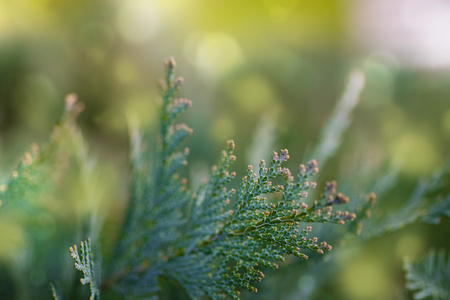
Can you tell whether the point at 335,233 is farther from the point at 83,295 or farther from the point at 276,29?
the point at 276,29

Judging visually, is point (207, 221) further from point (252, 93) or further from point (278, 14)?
point (278, 14)

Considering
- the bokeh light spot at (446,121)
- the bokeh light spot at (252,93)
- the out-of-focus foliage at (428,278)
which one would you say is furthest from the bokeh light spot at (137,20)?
the out-of-focus foliage at (428,278)

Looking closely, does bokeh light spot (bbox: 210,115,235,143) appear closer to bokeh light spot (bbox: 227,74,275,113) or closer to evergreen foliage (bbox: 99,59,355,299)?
bokeh light spot (bbox: 227,74,275,113)

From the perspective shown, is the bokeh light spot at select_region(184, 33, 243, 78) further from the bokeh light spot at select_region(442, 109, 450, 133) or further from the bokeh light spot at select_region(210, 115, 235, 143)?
the bokeh light spot at select_region(442, 109, 450, 133)

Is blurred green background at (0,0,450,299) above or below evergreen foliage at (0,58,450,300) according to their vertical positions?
above

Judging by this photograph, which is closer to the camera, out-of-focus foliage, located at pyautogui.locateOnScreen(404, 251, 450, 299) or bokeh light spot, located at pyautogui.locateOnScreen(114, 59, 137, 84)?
out-of-focus foliage, located at pyautogui.locateOnScreen(404, 251, 450, 299)

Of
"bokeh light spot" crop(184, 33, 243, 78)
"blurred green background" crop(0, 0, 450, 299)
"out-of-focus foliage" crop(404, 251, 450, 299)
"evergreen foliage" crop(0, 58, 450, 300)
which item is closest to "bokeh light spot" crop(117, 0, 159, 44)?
"blurred green background" crop(0, 0, 450, 299)

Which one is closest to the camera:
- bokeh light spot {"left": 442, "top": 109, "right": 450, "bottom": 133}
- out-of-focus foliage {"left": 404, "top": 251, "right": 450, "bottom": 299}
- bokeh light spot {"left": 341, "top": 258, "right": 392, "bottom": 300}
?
out-of-focus foliage {"left": 404, "top": 251, "right": 450, "bottom": 299}

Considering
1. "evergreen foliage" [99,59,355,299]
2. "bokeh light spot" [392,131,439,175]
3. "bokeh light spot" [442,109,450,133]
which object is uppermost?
"bokeh light spot" [442,109,450,133]

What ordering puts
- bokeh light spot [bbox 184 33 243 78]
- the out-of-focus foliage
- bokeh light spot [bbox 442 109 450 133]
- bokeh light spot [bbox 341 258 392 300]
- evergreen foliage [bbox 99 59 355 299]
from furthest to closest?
bokeh light spot [bbox 184 33 243 78] < bokeh light spot [bbox 442 109 450 133] < bokeh light spot [bbox 341 258 392 300] < the out-of-focus foliage < evergreen foliage [bbox 99 59 355 299]

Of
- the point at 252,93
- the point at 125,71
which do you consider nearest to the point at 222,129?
the point at 252,93
